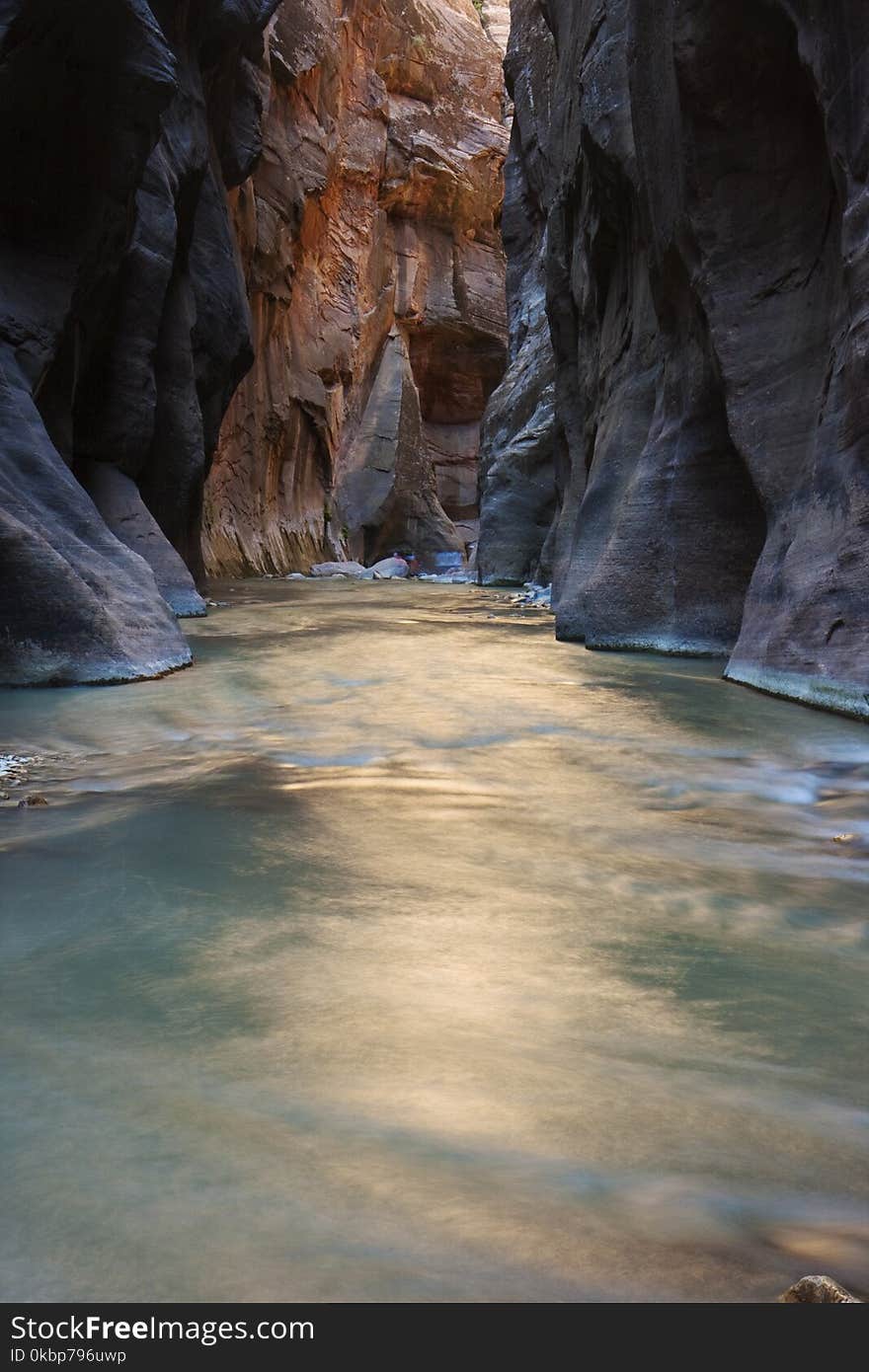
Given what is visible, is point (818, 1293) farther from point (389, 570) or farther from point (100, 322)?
point (389, 570)

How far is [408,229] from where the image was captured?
37312mm

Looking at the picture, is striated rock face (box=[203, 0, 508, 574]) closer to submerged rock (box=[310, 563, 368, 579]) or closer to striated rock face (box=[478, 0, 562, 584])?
submerged rock (box=[310, 563, 368, 579])

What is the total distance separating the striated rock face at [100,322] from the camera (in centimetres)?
625

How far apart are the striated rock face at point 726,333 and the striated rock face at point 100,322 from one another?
3603mm

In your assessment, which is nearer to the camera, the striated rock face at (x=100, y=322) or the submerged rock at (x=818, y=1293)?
the submerged rock at (x=818, y=1293)

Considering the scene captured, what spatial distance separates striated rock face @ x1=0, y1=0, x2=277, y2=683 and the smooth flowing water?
2489 mm

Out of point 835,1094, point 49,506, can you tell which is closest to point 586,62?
point 49,506

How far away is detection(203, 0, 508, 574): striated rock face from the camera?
2370 cm

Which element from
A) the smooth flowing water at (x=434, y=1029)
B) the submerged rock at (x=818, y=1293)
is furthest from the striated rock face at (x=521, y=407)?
the submerged rock at (x=818, y=1293)

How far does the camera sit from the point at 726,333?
7.40 meters

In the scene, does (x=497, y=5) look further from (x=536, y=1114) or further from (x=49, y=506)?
(x=536, y=1114)

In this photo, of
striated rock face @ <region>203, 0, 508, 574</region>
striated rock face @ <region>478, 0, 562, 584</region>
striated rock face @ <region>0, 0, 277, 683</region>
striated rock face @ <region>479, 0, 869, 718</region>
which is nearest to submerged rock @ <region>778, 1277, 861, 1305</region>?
striated rock face @ <region>479, 0, 869, 718</region>

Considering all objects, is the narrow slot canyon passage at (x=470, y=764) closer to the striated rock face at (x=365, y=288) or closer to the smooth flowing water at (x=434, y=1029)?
the smooth flowing water at (x=434, y=1029)

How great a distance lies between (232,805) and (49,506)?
4.33 m
